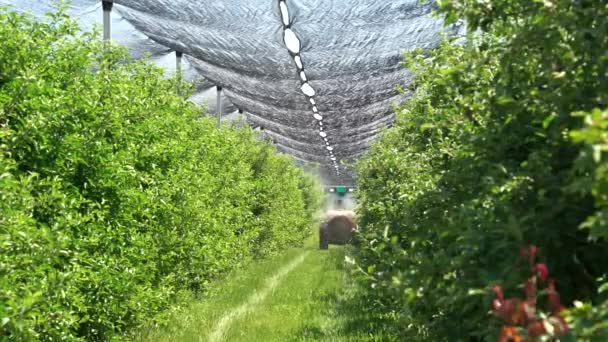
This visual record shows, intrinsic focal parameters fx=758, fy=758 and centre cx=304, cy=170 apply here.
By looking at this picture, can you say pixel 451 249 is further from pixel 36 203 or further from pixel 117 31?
pixel 117 31

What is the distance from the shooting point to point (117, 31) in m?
12.8

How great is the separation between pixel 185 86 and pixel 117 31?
3099 mm

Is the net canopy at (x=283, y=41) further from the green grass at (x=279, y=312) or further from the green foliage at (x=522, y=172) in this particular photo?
the green foliage at (x=522, y=172)

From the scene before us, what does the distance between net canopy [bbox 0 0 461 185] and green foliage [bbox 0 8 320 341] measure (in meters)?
2.50

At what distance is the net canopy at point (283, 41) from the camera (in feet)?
37.5

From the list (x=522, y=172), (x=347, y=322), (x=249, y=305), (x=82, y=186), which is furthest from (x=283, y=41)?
(x=522, y=172)

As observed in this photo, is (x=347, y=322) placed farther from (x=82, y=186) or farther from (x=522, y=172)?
(x=522, y=172)

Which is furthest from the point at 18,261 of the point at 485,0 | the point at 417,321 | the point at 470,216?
the point at 485,0

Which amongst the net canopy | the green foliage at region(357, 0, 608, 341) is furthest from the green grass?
the green foliage at region(357, 0, 608, 341)

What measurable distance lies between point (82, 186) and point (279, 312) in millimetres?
5957

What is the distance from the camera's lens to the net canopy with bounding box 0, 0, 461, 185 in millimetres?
11422

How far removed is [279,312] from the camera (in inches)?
454

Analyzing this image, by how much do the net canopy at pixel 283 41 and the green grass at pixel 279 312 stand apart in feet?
11.1

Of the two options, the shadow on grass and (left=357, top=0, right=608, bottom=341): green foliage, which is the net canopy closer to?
the shadow on grass
